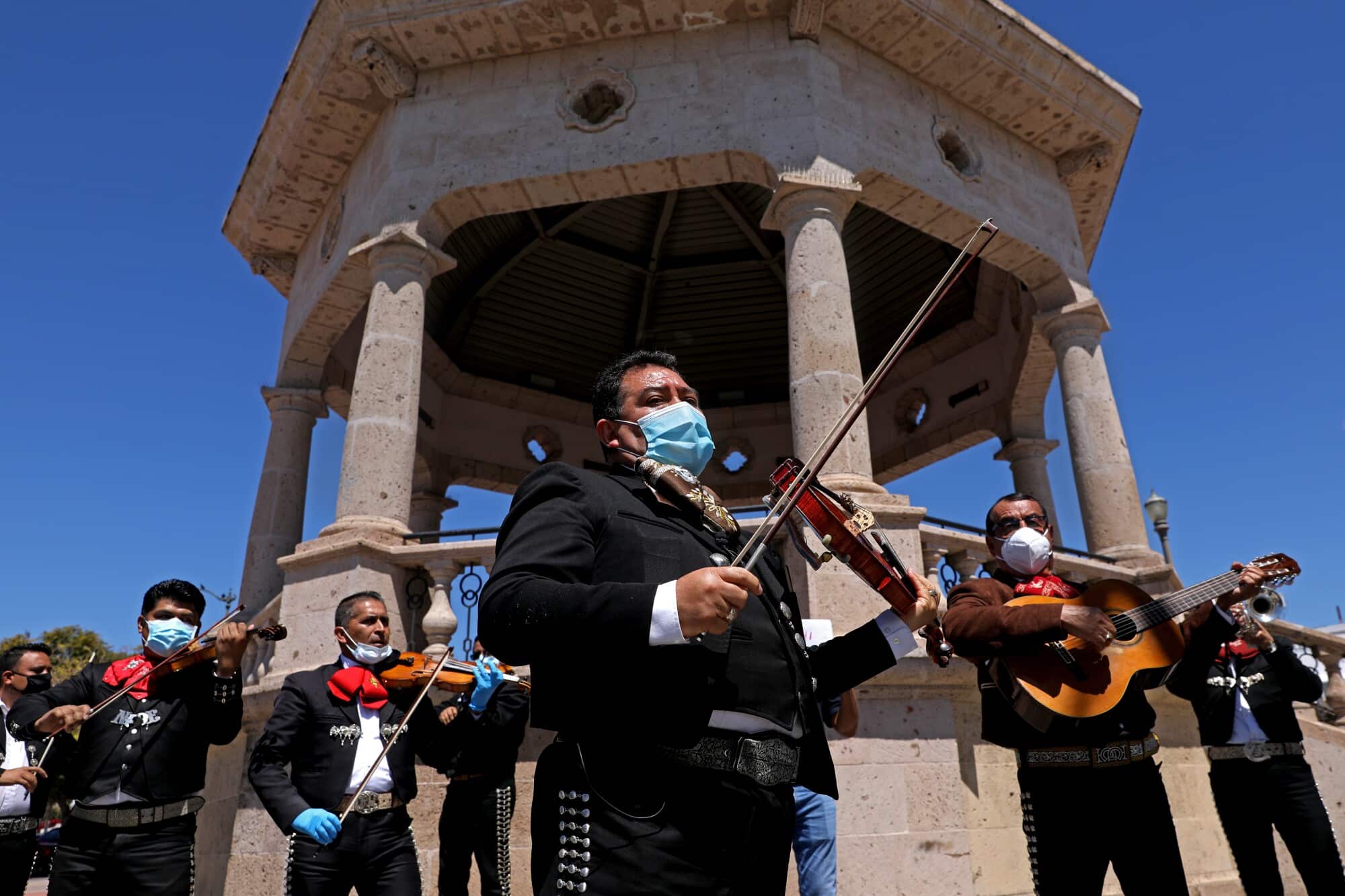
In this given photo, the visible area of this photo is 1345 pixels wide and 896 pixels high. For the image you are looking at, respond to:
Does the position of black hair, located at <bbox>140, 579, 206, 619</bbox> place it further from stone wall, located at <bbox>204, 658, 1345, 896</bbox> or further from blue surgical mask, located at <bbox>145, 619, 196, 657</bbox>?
stone wall, located at <bbox>204, 658, 1345, 896</bbox>

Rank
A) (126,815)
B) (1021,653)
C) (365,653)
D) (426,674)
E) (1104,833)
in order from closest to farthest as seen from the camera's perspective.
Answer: (1104,833) → (1021,653) → (126,815) → (365,653) → (426,674)

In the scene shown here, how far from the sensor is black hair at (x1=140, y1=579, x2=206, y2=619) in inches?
183

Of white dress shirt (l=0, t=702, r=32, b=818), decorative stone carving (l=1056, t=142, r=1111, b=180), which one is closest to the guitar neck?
white dress shirt (l=0, t=702, r=32, b=818)

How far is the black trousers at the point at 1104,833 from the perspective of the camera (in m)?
3.31

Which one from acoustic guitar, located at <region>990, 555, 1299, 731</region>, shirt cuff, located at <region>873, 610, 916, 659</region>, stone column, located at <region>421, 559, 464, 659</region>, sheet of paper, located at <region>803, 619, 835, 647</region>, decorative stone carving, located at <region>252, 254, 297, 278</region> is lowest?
shirt cuff, located at <region>873, 610, 916, 659</region>

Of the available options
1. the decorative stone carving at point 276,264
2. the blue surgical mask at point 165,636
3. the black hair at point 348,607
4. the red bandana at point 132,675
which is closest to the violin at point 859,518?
the black hair at point 348,607

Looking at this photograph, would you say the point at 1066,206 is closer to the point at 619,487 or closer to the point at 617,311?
the point at 617,311

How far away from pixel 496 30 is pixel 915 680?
280 inches

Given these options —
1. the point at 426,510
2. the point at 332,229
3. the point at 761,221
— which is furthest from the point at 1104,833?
the point at 426,510

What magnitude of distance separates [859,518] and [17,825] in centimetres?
592

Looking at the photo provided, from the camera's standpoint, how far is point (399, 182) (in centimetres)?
904

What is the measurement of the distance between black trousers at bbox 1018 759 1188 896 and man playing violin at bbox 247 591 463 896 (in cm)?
278

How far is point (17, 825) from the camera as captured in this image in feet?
18.8

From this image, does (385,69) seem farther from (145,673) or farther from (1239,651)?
(1239,651)
